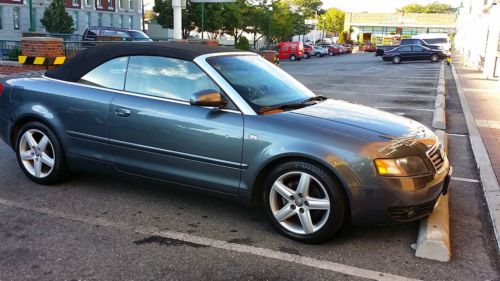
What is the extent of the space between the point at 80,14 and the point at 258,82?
51.8 metres

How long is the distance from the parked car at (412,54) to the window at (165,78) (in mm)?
35156

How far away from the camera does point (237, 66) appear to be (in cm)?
462

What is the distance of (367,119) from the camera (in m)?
4.23

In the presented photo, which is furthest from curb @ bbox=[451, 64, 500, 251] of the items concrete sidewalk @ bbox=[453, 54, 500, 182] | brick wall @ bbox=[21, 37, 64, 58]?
brick wall @ bbox=[21, 37, 64, 58]

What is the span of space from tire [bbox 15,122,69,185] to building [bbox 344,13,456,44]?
101778 mm

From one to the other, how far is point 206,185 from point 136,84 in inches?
47.1

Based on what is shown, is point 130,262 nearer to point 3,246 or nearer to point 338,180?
point 3,246

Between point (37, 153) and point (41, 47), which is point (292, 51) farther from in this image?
point (37, 153)

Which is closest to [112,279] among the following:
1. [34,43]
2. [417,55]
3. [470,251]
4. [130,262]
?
[130,262]

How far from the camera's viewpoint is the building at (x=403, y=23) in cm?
10356

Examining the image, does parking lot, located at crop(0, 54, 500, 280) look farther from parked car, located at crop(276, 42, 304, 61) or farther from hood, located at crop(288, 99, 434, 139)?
parked car, located at crop(276, 42, 304, 61)

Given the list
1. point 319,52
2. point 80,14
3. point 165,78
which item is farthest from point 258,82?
point 80,14

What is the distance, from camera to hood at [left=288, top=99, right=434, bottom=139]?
4000 millimetres

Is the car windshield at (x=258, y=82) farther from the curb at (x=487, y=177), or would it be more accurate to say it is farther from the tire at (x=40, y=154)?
the curb at (x=487, y=177)
